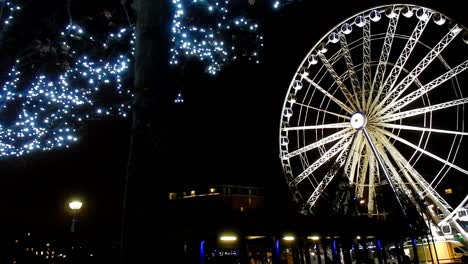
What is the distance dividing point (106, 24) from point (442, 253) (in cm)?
2759

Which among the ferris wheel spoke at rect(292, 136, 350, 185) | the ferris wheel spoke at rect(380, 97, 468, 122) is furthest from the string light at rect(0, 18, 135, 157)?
the ferris wheel spoke at rect(380, 97, 468, 122)

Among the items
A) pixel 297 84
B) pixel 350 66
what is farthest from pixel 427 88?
pixel 297 84

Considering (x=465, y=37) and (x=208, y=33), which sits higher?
(x=465, y=37)

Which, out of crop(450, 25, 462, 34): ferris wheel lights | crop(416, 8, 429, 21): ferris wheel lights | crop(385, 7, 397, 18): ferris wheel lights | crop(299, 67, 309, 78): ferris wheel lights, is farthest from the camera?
crop(299, 67, 309, 78): ferris wheel lights

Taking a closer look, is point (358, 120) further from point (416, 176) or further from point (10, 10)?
point (10, 10)

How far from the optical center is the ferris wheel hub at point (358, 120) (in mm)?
19281

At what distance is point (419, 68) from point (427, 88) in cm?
116

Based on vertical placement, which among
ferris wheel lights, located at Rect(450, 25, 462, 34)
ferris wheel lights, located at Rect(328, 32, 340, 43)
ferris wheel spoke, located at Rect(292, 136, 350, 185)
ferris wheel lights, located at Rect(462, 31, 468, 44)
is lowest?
ferris wheel spoke, located at Rect(292, 136, 350, 185)

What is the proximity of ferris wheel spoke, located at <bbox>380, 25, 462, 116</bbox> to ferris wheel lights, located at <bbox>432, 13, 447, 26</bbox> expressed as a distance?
24.4 inches

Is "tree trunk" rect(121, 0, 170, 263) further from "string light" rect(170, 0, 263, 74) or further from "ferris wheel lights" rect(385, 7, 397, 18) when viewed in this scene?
"ferris wheel lights" rect(385, 7, 397, 18)

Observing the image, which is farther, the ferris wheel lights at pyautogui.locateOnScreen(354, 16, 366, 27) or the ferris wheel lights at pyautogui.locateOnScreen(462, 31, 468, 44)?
the ferris wheel lights at pyautogui.locateOnScreen(354, 16, 366, 27)

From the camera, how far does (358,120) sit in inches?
767

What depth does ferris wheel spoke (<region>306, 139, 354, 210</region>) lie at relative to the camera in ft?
65.8

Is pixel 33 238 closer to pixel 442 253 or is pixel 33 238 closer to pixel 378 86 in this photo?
pixel 378 86
